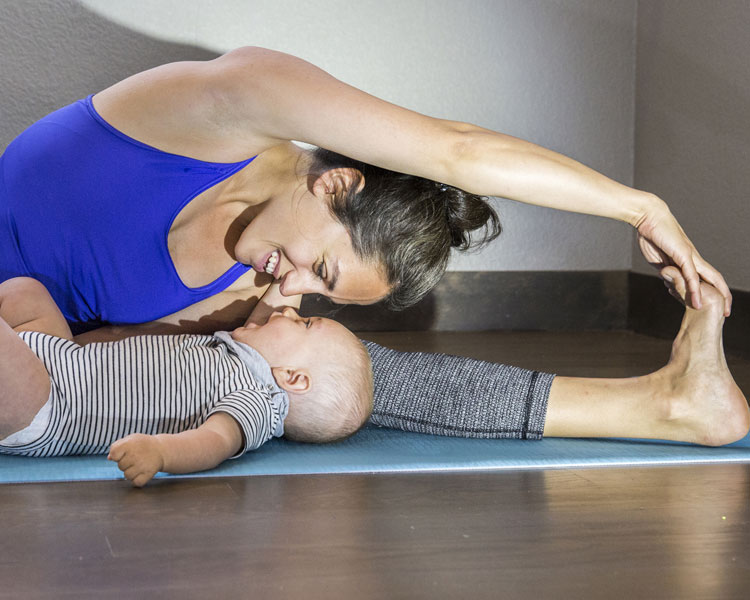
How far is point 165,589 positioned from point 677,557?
1.71 ft

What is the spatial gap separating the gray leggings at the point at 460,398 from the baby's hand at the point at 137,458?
53 centimetres

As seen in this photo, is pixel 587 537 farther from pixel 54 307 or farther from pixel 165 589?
pixel 54 307

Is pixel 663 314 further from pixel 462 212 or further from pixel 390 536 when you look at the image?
pixel 390 536

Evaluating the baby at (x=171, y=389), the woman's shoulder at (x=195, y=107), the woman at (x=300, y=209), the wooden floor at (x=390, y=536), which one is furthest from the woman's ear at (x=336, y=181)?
the wooden floor at (x=390, y=536)

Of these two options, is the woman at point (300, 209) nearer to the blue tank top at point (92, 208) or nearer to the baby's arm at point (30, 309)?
the blue tank top at point (92, 208)

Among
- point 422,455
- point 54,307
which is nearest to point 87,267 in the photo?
point 54,307

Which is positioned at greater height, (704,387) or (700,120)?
(700,120)

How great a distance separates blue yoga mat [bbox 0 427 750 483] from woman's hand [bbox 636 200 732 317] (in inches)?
10.6

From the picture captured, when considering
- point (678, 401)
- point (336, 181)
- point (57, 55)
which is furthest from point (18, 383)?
point (57, 55)

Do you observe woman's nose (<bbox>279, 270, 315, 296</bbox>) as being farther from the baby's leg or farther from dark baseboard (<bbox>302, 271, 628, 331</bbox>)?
dark baseboard (<bbox>302, 271, 628, 331</bbox>)

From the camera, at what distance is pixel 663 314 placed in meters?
3.21

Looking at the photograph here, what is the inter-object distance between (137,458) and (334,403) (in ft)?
1.31

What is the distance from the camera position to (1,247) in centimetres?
167

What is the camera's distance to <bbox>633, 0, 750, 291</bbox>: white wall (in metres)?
2.71
